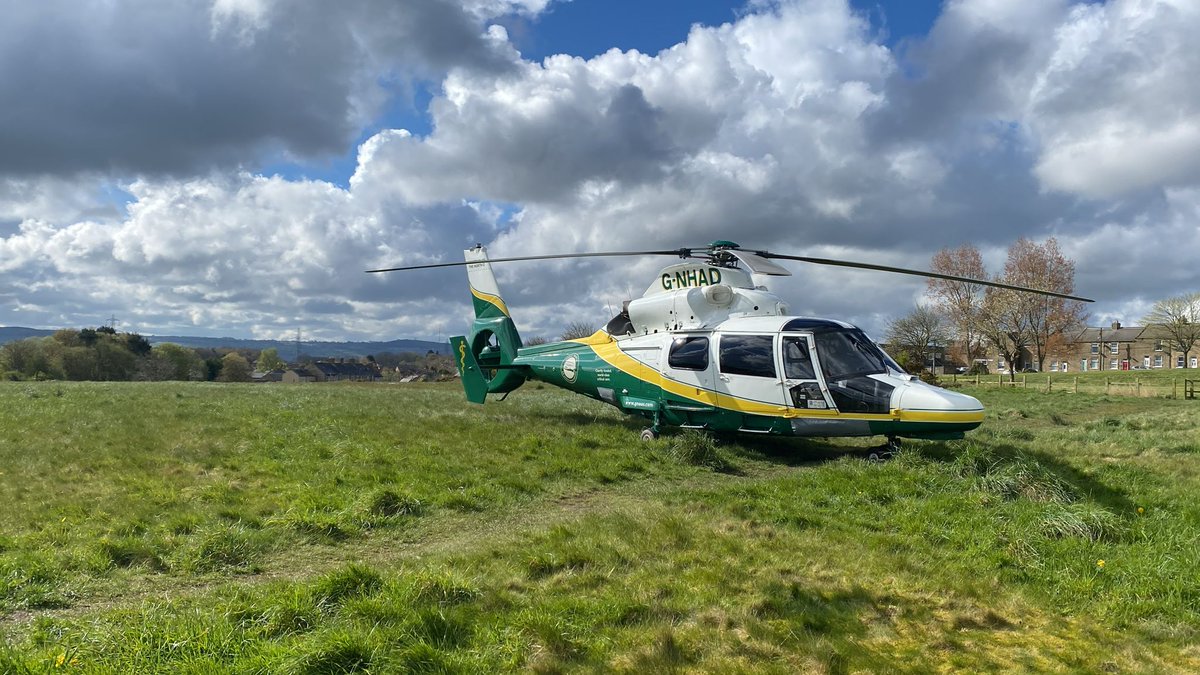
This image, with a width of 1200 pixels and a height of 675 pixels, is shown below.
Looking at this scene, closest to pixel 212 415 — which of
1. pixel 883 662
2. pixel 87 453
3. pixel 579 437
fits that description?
pixel 87 453

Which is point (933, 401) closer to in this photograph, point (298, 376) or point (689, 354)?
point (689, 354)

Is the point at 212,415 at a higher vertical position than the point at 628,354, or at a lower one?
lower

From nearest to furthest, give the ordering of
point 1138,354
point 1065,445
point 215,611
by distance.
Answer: point 215,611 < point 1065,445 < point 1138,354

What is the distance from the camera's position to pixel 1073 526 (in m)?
6.91

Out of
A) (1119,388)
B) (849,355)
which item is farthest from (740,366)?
(1119,388)

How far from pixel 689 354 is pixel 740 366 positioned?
1.24 m

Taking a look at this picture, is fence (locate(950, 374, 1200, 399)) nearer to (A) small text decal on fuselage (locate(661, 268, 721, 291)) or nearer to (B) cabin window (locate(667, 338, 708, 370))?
(A) small text decal on fuselage (locate(661, 268, 721, 291))

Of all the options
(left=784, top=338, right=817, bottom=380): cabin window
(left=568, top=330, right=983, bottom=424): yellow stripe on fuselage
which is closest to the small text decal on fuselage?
(left=568, top=330, right=983, bottom=424): yellow stripe on fuselage

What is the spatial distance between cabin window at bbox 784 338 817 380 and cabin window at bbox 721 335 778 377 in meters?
0.28

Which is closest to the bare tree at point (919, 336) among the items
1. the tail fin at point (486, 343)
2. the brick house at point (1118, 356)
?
the brick house at point (1118, 356)

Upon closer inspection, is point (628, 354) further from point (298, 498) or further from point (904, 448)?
point (298, 498)

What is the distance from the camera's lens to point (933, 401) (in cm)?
1078

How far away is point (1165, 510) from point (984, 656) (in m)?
5.48

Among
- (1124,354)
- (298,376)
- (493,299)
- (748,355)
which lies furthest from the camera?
(1124,354)
